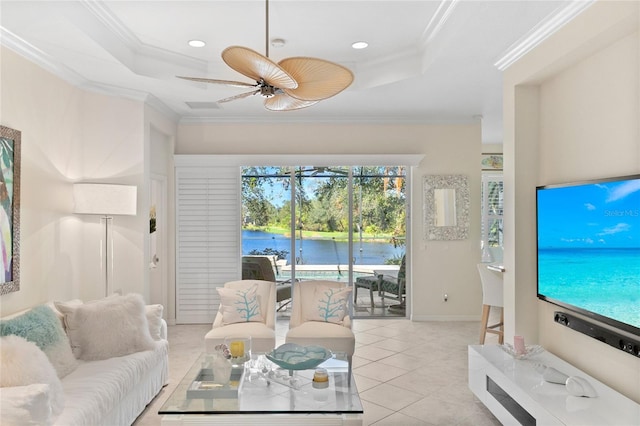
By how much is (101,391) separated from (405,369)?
2.63 meters

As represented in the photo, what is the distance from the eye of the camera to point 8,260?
3338 millimetres

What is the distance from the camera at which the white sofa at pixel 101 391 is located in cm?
215

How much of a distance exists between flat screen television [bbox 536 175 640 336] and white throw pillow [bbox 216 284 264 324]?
2.37 meters

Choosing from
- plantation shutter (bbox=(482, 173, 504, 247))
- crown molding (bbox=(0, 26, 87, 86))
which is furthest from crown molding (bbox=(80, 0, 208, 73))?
plantation shutter (bbox=(482, 173, 504, 247))

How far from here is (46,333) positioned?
9.61 feet

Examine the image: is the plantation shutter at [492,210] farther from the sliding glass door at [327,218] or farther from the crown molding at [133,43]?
the crown molding at [133,43]

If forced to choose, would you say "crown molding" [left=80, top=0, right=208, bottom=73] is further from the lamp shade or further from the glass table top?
the glass table top

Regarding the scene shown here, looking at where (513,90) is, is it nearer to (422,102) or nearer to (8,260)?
(422,102)

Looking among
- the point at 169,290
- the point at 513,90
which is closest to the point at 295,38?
the point at 513,90

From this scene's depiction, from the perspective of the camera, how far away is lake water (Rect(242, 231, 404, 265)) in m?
6.24

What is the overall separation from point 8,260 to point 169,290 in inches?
110

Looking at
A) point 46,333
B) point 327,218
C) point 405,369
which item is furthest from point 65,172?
point 405,369

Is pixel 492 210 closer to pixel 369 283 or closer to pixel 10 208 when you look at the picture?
pixel 369 283

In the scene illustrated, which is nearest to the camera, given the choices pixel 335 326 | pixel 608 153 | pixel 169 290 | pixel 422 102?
pixel 608 153
